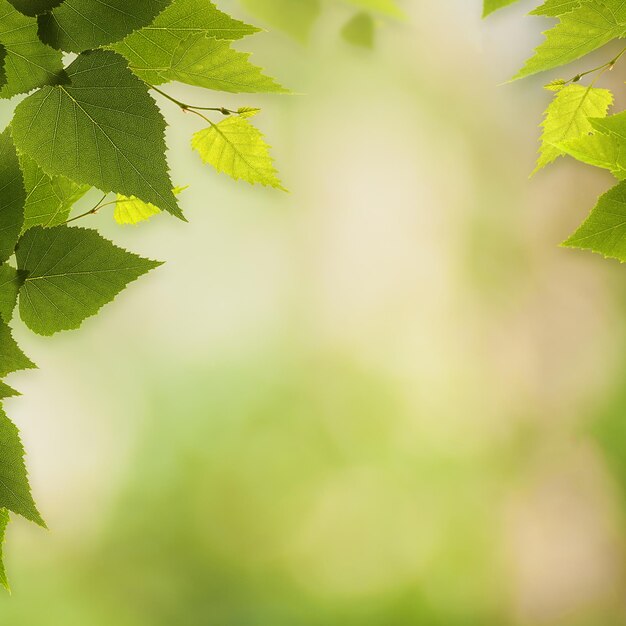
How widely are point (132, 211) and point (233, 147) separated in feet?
Answer: 0.13

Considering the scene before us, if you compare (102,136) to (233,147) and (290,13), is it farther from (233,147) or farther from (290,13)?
(290,13)

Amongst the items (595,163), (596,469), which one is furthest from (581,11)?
(596,469)

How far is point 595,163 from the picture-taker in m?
0.17

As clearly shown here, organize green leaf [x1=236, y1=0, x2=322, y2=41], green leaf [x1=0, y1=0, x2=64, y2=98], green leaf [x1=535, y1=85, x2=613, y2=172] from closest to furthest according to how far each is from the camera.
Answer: green leaf [x1=0, y1=0, x2=64, y2=98] < green leaf [x1=535, y1=85, x2=613, y2=172] < green leaf [x1=236, y1=0, x2=322, y2=41]

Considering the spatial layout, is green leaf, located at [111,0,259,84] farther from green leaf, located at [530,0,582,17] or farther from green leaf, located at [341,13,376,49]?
green leaf, located at [341,13,376,49]

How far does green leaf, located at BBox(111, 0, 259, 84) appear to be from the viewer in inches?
5.8

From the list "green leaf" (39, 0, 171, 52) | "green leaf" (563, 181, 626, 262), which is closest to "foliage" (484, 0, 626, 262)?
"green leaf" (563, 181, 626, 262)

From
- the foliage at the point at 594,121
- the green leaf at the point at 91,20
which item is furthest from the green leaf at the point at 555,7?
the green leaf at the point at 91,20

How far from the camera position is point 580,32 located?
7.5 inches

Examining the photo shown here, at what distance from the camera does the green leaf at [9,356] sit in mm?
150

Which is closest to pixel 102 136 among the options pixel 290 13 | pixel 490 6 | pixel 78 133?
pixel 78 133

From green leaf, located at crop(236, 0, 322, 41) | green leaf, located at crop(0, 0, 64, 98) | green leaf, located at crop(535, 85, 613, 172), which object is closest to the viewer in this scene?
green leaf, located at crop(0, 0, 64, 98)

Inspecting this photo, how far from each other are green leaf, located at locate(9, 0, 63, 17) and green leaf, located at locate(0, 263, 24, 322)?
0.19 ft

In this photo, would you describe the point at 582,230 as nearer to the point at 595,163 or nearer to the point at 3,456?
the point at 595,163
